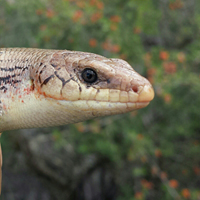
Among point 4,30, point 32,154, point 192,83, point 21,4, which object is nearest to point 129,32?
point 192,83

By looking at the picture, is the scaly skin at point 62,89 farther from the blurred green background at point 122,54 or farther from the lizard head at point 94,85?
the blurred green background at point 122,54

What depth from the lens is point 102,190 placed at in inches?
183

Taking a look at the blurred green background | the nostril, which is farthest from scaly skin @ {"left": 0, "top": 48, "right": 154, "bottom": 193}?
the blurred green background

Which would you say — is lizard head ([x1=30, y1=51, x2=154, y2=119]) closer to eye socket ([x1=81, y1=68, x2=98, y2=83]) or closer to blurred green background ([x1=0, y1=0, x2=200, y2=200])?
eye socket ([x1=81, y1=68, x2=98, y2=83])

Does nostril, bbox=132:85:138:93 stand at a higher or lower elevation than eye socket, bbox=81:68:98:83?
lower

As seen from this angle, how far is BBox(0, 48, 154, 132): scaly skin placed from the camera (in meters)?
1.16

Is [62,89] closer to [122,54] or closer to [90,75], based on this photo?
[90,75]

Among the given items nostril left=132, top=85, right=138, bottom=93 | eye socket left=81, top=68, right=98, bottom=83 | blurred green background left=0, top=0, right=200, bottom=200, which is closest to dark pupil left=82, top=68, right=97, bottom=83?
eye socket left=81, top=68, right=98, bottom=83

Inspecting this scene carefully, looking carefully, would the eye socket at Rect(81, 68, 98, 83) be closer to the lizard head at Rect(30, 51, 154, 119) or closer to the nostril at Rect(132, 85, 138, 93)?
the lizard head at Rect(30, 51, 154, 119)

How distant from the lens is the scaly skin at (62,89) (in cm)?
116

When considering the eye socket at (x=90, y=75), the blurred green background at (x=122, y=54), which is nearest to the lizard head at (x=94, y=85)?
the eye socket at (x=90, y=75)

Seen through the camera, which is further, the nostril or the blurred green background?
the blurred green background

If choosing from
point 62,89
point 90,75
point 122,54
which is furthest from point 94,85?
point 122,54

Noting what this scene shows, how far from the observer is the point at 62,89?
1.20 meters
